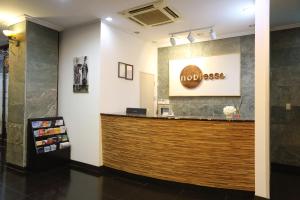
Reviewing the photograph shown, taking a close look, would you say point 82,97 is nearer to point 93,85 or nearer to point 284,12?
point 93,85

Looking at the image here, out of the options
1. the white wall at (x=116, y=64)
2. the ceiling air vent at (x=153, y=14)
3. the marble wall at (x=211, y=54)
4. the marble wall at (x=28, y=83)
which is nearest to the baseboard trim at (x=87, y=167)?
the marble wall at (x=28, y=83)

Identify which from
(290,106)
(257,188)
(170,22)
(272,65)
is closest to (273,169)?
(290,106)

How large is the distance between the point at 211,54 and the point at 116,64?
2.35m

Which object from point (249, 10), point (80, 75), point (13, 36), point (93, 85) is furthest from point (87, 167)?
point (249, 10)

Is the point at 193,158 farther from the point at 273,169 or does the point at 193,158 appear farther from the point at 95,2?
the point at 95,2

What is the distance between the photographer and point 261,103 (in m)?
2.63

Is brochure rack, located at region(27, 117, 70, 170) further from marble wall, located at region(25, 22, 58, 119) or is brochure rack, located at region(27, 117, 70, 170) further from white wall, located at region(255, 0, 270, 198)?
white wall, located at region(255, 0, 270, 198)

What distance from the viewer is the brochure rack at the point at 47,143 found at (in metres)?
3.83

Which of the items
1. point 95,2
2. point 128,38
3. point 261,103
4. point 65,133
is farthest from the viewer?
point 128,38

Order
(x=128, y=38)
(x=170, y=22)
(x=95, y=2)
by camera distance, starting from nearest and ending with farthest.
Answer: (x=95, y=2), (x=170, y=22), (x=128, y=38)

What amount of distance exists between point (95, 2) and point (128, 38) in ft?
4.91

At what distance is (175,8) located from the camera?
11.1 ft

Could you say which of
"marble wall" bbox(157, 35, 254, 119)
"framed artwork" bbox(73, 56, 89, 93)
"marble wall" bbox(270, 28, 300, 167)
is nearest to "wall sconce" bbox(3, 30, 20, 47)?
"framed artwork" bbox(73, 56, 89, 93)

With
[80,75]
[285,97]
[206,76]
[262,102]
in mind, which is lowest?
[262,102]
